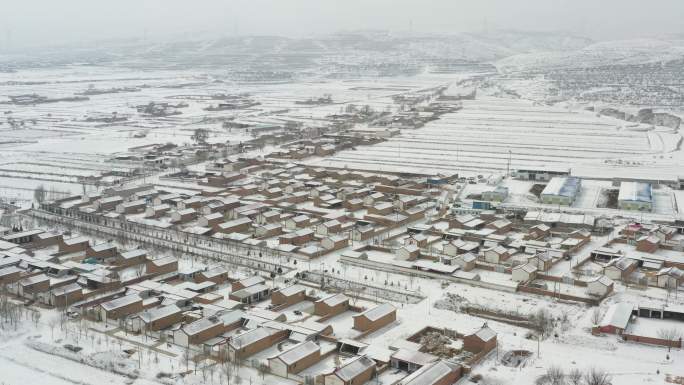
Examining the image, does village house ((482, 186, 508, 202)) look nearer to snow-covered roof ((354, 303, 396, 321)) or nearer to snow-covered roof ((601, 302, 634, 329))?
snow-covered roof ((601, 302, 634, 329))

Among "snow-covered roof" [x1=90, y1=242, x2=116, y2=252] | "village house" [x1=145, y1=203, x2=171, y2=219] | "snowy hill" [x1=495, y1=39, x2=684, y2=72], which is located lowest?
"village house" [x1=145, y1=203, x2=171, y2=219]

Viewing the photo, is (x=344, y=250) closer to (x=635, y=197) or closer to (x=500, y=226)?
(x=500, y=226)

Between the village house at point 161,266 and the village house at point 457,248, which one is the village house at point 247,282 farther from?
the village house at point 457,248

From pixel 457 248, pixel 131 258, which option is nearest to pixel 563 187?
pixel 457 248

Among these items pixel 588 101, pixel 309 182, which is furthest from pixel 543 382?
pixel 588 101

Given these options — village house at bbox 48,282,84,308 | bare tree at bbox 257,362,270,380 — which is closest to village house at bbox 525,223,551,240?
bare tree at bbox 257,362,270,380

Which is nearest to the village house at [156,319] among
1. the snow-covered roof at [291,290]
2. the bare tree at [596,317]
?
the snow-covered roof at [291,290]

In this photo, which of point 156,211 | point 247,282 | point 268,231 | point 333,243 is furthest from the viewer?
point 156,211

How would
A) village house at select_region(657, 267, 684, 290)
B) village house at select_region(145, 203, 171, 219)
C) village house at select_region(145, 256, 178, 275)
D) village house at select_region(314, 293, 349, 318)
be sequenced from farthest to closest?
village house at select_region(145, 203, 171, 219) < village house at select_region(145, 256, 178, 275) < village house at select_region(657, 267, 684, 290) < village house at select_region(314, 293, 349, 318)
